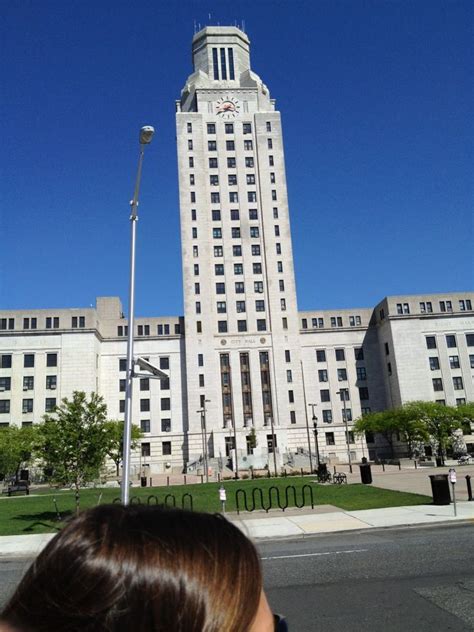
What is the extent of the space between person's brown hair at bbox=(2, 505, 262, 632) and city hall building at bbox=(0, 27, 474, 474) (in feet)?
221

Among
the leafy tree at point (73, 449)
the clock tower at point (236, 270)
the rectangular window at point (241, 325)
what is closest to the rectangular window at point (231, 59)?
the clock tower at point (236, 270)

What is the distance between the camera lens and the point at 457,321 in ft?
254

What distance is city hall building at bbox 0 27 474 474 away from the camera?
71562 mm

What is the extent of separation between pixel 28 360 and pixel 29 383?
10.8 feet

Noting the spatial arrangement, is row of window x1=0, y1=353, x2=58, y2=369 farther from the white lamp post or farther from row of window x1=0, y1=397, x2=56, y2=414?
the white lamp post

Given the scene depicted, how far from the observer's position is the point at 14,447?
174 feet

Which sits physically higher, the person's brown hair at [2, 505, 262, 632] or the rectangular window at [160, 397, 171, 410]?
the rectangular window at [160, 397, 171, 410]

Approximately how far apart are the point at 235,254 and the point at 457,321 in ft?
114

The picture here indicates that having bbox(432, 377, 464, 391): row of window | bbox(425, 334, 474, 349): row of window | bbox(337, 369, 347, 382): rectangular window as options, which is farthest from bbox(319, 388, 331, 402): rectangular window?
bbox(425, 334, 474, 349): row of window

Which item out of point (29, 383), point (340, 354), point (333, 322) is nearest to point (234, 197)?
point (333, 322)

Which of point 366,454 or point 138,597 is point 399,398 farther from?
point 138,597

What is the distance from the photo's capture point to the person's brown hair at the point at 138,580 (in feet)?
3.25

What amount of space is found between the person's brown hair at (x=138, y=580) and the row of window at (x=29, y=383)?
247ft

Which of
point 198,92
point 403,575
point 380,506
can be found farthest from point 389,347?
point 403,575
